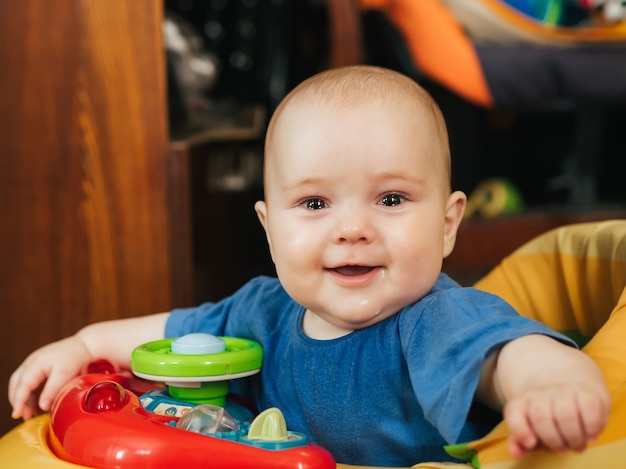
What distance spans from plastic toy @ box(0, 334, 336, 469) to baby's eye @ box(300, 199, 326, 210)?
0.16 metres

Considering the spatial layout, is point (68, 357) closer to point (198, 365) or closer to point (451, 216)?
point (198, 365)

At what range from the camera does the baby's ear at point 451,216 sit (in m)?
0.83

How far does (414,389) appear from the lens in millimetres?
708

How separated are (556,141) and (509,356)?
71.4 inches

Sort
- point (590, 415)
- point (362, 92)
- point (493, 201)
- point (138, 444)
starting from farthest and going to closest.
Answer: point (493, 201) < point (362, 92) < point (138, 444) < point (590, 415)

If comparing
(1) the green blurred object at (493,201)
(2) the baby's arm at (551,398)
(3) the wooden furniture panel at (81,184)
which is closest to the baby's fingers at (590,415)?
(2) the baby's arm at (551,398)

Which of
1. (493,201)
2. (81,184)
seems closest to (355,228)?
(81,184)

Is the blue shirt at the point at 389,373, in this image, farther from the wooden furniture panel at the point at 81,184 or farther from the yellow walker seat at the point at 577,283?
the wooden furniture panel at the point at 81,184

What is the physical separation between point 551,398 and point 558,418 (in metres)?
0.01

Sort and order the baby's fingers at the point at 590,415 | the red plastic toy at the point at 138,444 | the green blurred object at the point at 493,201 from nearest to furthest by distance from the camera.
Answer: the baby's fingers at the point at 590,415, the red plastic toy at the point at 138,444, the green blurred object at the point at 493,201

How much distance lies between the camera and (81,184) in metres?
1.39

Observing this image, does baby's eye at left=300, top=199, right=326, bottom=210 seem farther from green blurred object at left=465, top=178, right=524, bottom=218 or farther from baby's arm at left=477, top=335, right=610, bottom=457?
green blurred object at left=465, top=178, right=524, bottom=218

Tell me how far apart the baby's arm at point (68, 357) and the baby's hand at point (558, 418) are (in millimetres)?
528

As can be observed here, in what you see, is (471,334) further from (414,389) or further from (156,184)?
(156,184)
